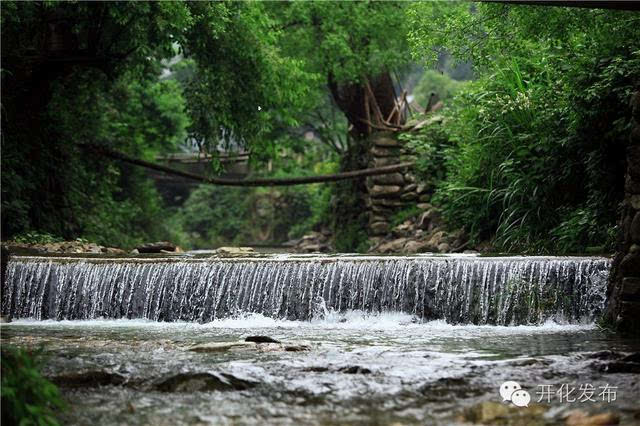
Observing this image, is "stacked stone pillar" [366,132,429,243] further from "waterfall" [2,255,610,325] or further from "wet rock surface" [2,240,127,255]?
"waterfall" [2,255,610,325]

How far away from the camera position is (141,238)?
25266 millimetres

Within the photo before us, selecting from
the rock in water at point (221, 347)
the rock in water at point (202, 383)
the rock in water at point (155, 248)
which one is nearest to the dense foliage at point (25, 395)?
the rock in water at point (202, 383)

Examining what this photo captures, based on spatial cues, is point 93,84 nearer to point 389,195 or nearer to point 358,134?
point 389,195

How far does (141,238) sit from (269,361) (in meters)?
18.3

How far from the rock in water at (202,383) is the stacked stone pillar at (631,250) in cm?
474

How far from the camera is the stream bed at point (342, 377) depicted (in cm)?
580

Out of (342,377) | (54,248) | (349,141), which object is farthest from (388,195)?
(342,377)

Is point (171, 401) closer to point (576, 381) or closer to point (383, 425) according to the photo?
point (383, 425)

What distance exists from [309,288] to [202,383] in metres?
5.35

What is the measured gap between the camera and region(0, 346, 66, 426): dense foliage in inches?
201

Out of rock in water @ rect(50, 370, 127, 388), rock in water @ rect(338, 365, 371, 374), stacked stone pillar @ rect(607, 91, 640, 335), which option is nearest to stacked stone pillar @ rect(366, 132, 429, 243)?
stacked stone pillar @ rect(607, 91, 640, 335)

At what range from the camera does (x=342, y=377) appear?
22.5ft

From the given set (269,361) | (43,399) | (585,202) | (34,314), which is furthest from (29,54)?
(43,399)

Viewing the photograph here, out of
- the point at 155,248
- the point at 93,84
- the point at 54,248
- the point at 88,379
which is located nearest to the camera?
the point at 88,379
